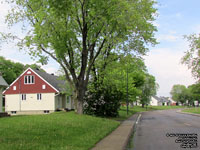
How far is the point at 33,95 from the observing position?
4000cm

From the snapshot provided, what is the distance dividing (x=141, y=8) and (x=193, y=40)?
2009cm

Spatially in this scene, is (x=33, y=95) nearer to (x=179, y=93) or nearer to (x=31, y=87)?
(x=31, y=87)

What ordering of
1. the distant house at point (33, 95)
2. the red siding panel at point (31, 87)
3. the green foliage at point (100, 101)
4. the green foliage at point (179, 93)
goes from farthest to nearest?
the green foliage at point (179, 93)
the red siding panel at point (31, 87)
the distant house at point (33, 95)
the green foliage at point (100, 101)

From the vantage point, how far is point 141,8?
70.8ft

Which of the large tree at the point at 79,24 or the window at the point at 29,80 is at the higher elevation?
the large tree at the point at 79,24

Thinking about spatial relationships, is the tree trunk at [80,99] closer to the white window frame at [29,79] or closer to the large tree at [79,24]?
the large tree at [79,24]

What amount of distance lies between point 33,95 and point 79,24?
22.6m

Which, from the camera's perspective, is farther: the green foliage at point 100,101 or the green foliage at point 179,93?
the green foliage at point 179,93

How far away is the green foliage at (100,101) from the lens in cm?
2688

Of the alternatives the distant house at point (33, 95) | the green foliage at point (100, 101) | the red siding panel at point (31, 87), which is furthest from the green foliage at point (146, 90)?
the green foliage at point (100, 101)

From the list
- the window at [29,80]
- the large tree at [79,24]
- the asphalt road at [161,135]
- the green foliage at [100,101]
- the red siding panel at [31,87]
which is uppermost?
the large tree at [79,24]

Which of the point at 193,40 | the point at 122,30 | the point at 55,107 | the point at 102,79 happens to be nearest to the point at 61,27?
the point at 122,30

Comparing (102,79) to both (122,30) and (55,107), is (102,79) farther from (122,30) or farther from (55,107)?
(55,107)

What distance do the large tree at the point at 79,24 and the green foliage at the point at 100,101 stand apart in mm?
4050
